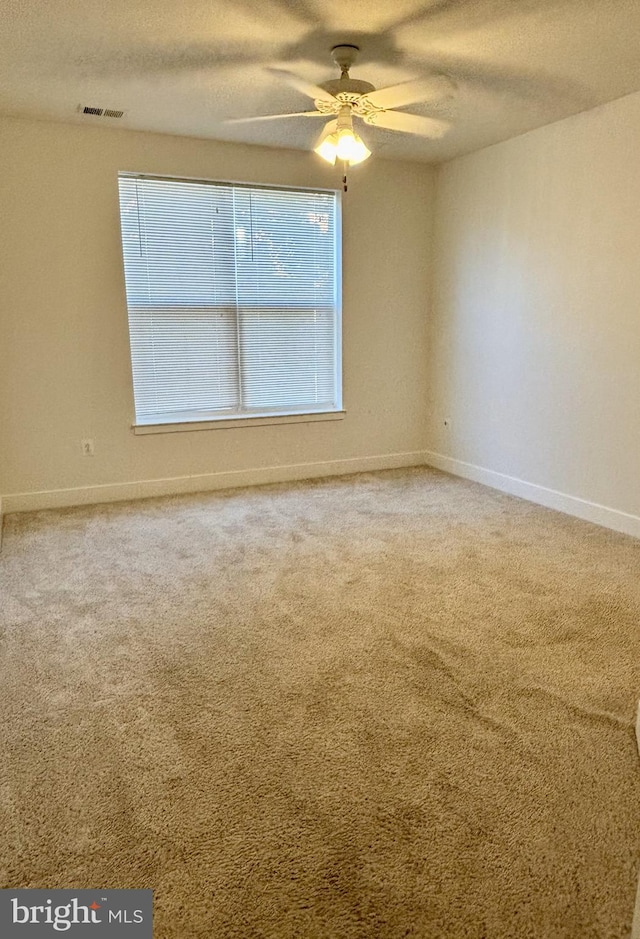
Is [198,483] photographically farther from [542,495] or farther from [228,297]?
[542,495]

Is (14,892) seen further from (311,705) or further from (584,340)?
(584,340)

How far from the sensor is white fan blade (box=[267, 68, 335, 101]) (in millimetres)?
2982

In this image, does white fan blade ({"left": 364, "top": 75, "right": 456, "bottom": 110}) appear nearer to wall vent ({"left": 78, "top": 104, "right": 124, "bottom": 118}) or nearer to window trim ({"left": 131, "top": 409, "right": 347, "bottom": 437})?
wall vent ({"left": 78, "top": 104, "right": 124, "bottom": 118})

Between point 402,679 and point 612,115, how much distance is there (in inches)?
135

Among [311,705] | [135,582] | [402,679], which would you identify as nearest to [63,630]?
[135,582]

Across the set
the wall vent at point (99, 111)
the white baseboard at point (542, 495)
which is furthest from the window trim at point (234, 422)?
the wall vent at point (99, 111)

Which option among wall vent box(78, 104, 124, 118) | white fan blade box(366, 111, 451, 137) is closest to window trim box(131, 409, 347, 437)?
wall vent box(78, 104, 124, 118)

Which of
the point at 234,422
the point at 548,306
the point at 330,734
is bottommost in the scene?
the point at 330,734

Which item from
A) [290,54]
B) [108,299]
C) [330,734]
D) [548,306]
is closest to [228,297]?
[108,299]

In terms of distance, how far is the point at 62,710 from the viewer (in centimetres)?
192

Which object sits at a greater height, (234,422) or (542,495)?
(234,422)

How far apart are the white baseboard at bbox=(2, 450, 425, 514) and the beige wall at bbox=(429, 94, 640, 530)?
0.69 m

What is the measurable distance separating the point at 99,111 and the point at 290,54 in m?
1.44

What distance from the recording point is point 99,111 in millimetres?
3549
